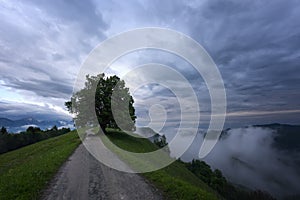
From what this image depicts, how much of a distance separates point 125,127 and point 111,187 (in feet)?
119

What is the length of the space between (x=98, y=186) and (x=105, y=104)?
37.2 meters

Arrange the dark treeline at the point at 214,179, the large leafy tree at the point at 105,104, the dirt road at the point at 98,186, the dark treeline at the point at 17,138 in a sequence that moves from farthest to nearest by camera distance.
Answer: the dark treeline at the point at 214,179, the dark treeline at the point at 17,138, the large leafy tree at the point at 105,104, the dirt road at the point at 98,186

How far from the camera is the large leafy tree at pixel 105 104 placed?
47.2m

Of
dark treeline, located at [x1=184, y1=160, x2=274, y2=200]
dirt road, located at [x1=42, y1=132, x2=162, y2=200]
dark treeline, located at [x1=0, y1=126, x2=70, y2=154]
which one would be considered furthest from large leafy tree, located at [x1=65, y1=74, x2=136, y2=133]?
dark treeline, located at [x1=184, y1=160, x2=274, y2=200]

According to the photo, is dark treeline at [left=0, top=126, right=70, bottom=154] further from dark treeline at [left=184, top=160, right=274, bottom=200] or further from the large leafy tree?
dark treeline at [left=184, top=160, right=274, bottom=200]

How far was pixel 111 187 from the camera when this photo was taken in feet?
37.5

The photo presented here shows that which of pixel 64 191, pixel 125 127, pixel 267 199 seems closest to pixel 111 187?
pixel 64 191

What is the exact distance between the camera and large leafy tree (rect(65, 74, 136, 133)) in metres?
47.2

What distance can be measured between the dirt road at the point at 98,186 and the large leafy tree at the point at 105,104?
31.9 m

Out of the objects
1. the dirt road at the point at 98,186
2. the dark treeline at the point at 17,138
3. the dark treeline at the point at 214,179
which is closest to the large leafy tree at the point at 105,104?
the dirt road at the point at 98,186

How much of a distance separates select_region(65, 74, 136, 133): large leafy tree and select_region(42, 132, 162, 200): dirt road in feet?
105

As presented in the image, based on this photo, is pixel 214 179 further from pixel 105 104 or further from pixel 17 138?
pixel 17 138

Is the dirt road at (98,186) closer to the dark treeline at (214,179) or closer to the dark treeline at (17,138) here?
the dark treeline at (17,138)

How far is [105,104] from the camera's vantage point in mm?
47688
